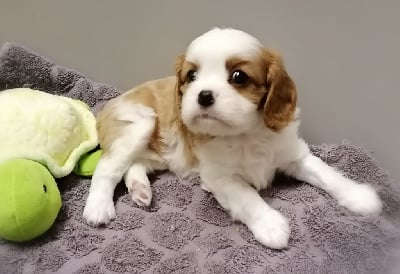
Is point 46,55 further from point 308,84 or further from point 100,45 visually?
point 308,84

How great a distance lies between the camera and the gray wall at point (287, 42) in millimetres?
1954

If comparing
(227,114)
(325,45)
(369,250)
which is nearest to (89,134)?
(227,114)

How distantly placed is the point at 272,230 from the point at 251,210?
93 millimetres

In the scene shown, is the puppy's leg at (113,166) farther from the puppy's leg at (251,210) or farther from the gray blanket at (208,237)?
the puppy's leg at (251,210)

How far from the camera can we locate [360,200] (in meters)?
1.76

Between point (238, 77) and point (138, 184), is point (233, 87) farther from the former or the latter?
point (138, 184)

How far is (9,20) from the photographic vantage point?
2502mm

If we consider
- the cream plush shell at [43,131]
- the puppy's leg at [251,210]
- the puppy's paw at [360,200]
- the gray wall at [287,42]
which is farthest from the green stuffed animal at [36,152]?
the puppy's paw at [360,200]

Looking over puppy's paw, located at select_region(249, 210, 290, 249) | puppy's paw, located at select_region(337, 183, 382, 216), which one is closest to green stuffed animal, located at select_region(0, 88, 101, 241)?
puppy's paw, located at select_region(249, 210, 290, 249)

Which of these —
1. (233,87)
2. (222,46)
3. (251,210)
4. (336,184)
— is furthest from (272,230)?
(222,46)

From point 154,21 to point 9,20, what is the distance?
66cm

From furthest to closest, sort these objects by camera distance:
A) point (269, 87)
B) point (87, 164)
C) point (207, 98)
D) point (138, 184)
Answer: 1. point (87, 164)
2. point (138, 184)
3. point (269, 87)
4. point (207, 98)

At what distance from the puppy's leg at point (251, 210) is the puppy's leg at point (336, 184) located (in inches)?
7.7

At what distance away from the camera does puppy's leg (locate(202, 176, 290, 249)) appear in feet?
5.35
